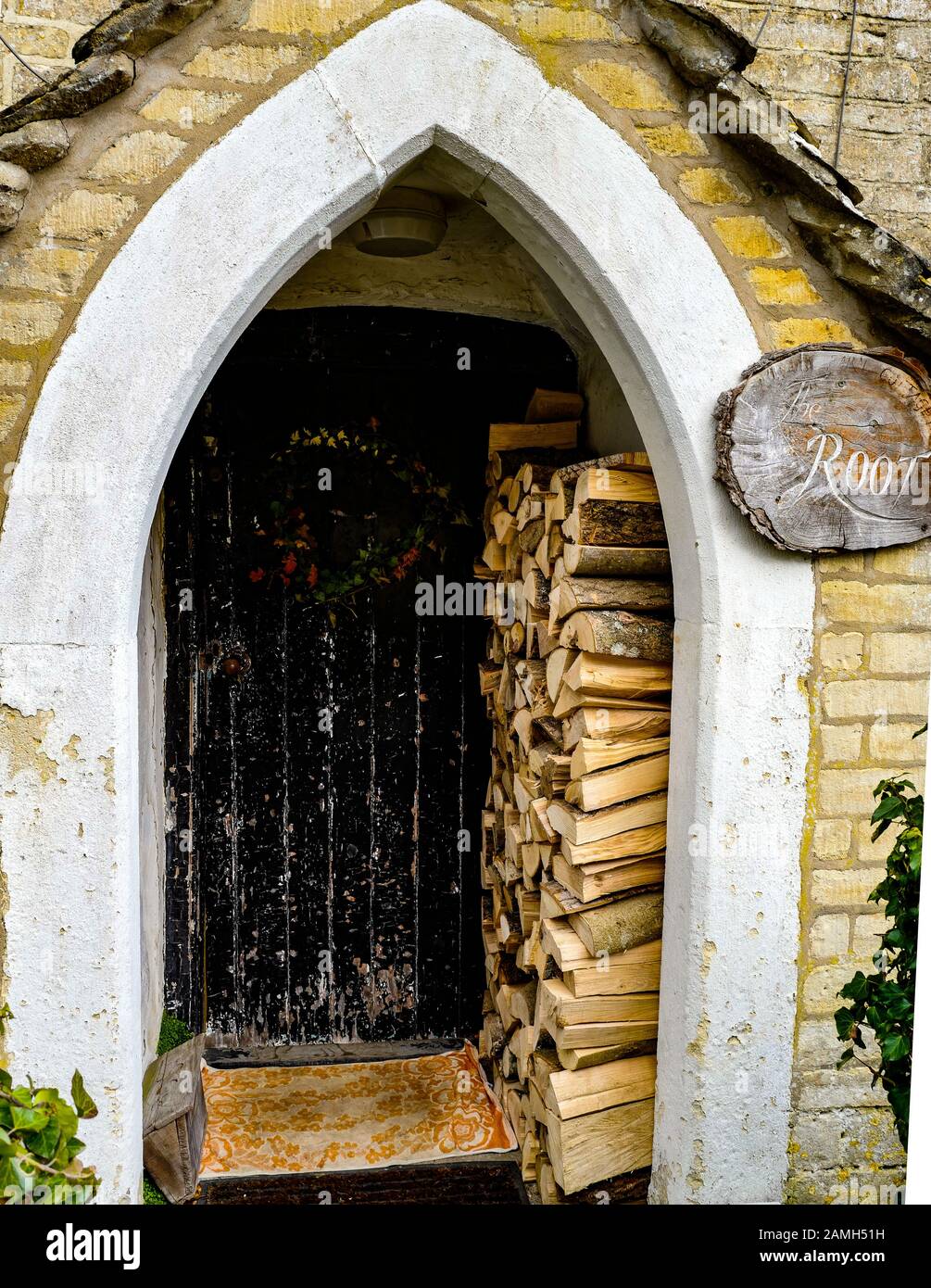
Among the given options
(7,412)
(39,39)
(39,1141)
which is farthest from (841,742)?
(39,39)

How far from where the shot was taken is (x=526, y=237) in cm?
291

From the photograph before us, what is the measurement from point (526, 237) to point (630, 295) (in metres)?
0.38

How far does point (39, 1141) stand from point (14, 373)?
1728 mm

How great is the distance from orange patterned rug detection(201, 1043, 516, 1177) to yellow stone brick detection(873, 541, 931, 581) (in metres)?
2.45

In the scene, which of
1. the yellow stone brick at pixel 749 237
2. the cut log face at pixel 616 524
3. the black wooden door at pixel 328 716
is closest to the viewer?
the yellow stone brick at pixel 749 237

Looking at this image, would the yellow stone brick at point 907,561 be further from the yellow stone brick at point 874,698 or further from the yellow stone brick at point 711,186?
the yellow stone brick at point 711,186

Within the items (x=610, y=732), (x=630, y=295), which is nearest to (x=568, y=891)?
(x=610, y=732)

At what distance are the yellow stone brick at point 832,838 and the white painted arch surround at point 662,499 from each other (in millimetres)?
75

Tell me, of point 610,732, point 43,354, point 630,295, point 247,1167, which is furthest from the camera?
point 247,1167

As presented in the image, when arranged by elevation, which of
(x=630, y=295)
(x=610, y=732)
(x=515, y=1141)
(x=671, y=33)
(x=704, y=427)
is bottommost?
(x=515, y=1141)

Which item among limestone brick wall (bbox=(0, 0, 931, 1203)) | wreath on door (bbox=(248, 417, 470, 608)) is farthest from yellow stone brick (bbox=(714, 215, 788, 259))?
wreath on door (bbox=(248, 417, 470, 608))

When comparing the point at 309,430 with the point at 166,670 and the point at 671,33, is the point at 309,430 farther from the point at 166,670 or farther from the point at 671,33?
the point at 671,33

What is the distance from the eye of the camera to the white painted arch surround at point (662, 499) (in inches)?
100

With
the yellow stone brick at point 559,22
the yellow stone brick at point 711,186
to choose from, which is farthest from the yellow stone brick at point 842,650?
the yellow stone brick at point 559,22
